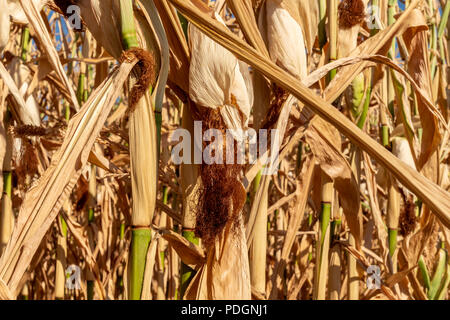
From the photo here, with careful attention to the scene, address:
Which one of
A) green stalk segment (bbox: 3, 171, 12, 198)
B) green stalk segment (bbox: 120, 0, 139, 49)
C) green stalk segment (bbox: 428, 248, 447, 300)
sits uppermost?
green stalk segment (bbox: 120, 0, 139, 49)

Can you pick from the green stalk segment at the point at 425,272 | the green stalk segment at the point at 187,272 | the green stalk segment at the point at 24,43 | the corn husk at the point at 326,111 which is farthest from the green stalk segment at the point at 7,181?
the green stalk segment at the point at 425,272

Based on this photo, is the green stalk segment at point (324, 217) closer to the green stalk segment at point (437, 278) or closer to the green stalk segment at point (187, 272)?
the green stalk segment at point (187, 272)

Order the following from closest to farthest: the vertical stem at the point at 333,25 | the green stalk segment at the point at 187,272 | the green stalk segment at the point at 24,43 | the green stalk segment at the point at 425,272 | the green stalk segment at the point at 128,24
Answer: the green stalk segment at the point at 128,24 < the green stalk segment at the point at 187,272 < the vertical stem at the point at 333,25 < the green stalk segment at the point at 425,272 < the green stalk segment at the point at 24,43

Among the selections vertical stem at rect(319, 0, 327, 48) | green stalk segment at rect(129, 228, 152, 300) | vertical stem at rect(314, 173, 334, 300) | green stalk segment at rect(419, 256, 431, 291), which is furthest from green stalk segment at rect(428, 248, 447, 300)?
green stalk segment at rect(129, 228, 152, 300)

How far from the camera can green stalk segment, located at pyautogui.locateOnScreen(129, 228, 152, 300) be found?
581 mm

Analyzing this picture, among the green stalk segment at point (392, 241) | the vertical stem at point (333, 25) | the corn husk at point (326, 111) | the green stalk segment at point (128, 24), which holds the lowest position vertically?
the green stalk segment at point (392, 241)

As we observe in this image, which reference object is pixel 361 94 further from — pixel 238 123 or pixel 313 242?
pixel 313 242

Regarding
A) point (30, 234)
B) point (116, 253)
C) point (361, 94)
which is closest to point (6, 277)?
point (30, 234)

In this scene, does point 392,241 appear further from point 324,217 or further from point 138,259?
point 138,259

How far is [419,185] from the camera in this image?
17.2 inches

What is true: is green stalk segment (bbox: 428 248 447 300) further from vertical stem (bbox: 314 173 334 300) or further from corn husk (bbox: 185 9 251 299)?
corn husk (bbox: 185 9 251 299)

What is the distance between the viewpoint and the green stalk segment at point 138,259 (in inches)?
22.9

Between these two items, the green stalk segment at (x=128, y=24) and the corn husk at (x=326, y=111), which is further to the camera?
the green stalk segment at (x=128, y=24)
